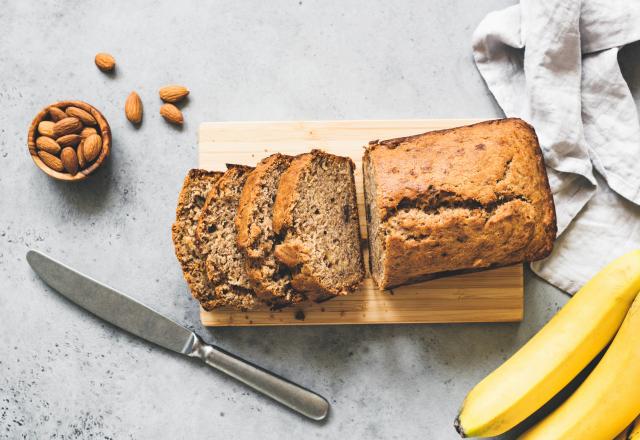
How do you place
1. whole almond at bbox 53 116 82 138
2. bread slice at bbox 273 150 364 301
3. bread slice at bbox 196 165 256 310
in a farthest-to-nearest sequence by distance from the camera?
whole almond at bbox 53 116 82 138
bread slice at bbox 196 165 256 310
bread slice at bbox 273 150 364 301

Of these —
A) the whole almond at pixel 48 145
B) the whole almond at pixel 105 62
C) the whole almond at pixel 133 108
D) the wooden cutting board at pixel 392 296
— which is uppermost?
the whole almond at pixel 105 62

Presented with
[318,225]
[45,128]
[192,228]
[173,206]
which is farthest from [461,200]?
[45,128]

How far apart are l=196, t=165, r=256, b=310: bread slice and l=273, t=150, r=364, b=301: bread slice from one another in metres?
0.24

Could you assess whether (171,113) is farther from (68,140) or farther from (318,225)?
(318,225)

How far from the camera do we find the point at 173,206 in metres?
2.63

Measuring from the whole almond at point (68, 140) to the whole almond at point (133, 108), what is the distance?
0.86 ft

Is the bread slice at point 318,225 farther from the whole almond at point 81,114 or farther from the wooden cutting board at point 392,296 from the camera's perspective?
the whole almond at point 81,114

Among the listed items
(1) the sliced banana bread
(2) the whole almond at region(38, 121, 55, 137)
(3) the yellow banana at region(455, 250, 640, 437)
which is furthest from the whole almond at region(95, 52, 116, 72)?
(3) the yellow banana at region(455, 250, 640, 437)

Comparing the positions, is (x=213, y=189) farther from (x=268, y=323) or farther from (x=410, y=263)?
(x=410, y=263)

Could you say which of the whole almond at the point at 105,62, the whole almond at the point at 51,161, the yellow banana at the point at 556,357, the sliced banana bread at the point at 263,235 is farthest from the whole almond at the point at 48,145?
the yellow banana at the point at 556,357

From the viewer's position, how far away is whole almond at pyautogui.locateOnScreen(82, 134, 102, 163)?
2.44m

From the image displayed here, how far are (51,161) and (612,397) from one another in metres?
2.51

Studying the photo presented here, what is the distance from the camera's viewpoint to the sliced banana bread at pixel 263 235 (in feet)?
7.24

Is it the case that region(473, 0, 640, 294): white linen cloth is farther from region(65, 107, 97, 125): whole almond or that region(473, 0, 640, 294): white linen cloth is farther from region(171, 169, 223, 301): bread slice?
region(65, 107, 97, 125): whole almond
